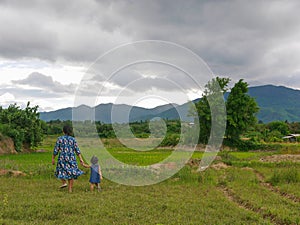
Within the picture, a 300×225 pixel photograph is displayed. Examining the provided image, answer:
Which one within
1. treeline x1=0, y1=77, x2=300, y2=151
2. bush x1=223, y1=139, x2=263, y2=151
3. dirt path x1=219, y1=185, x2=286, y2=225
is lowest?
dirt path x1=219, y1=185, x2=286, y2=225

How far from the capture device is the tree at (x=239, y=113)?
143 feet

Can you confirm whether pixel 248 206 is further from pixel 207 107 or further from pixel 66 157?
pixel 207 107

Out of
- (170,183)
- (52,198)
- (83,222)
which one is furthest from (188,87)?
(83,222)

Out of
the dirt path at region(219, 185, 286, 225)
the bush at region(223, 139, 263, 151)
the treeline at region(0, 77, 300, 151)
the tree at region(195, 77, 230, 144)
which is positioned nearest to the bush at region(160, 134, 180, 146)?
the treeline at region(0, 77, 300, 151)

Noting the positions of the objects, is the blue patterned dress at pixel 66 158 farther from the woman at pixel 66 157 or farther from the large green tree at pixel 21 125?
the large green tree at pixel 21 125

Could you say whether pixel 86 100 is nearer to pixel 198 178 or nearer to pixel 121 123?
pixel 121 123

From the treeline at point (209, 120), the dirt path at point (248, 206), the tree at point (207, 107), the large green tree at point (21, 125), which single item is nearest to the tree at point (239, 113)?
the treeline at point (209, 120)

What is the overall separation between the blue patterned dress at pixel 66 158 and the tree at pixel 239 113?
35.1 meters

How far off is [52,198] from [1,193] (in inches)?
79.1

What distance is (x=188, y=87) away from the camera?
44.0 ft

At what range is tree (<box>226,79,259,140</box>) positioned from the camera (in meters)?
43.6

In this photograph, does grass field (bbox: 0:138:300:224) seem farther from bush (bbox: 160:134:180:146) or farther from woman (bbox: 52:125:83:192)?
bush (bbox: 160:134:180:146)

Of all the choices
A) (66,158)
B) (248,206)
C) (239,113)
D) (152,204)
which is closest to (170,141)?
(239,113)

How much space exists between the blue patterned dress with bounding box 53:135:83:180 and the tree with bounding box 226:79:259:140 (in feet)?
115
